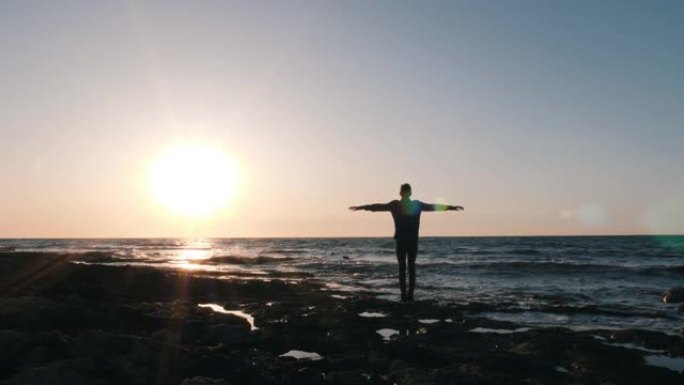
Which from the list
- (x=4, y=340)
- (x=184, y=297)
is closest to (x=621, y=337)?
(x=4, y=340)

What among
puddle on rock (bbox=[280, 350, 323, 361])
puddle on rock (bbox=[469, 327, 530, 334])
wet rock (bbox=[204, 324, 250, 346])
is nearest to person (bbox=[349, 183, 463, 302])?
puddle on rock (bbox=[469, 327, 530, 334])

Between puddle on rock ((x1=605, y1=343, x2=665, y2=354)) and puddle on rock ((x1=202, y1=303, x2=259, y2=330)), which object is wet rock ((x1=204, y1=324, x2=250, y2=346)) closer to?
puddle on rock ((x1=202, y1=303, x2=259, y2=330))

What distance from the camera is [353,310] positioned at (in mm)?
13680

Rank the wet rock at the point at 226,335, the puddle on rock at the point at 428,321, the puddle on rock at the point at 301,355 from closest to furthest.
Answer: the puddle on rock at the point at 301,355, the wet rock at the point at 226,335, the puddle on rock at the point at 428,321

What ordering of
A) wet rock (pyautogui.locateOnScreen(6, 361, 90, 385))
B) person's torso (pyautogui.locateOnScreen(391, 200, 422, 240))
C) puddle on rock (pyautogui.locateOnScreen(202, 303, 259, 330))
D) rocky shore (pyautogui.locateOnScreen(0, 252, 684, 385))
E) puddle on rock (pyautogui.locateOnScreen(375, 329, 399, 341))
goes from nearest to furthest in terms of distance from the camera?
wet rock (pyautogui.locateOnScreen(6, 361, 90, 385)) → rocky shore (pyautogui.locateOnScreen(0, 252, 684, 385)) → puddle on rock (pyautogui.locateOnScreen(375, 329, 399, 341)) → puddle on rock (pyautogui.locateOnScreen(202, 303, 259, 330)) → person's torso (pyautogui.locateOnScreen(391, 200, 422, 240))

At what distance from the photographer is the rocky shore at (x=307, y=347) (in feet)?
23.0

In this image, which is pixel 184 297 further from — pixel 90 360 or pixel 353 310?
pixel 90 360

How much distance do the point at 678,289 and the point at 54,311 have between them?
17.8 meters

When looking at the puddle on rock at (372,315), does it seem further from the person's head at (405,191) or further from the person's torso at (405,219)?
the person's head at (405,191)

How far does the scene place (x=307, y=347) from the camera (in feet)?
30.8

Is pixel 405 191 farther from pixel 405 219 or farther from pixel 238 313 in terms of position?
pixel 238 313

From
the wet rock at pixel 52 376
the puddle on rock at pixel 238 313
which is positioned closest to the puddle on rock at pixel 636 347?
the puddle on rock at pixel 238 313

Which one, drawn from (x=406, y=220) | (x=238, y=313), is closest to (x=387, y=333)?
(x=406, y=220)

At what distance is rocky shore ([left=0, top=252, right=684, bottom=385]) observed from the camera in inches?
A: 275
